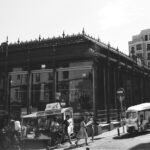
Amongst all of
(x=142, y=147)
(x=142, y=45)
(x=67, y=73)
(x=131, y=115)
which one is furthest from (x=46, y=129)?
(x=142, y=45)

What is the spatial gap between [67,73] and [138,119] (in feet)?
34.2

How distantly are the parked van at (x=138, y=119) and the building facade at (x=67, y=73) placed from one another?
282 cm

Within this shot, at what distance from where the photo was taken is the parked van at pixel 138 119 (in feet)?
73.6

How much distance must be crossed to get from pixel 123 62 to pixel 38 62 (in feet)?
32.9

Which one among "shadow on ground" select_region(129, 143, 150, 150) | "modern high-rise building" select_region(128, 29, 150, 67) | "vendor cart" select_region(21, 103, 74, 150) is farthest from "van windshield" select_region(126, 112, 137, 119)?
"modern high-rise building" select_region(128, 29, 150, 67)

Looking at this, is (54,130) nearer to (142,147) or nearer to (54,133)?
(54,133)

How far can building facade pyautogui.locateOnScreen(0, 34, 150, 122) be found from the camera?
26.8 meters

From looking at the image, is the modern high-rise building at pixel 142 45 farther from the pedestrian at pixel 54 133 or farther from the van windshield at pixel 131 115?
the pedestrian at pixel 54 133

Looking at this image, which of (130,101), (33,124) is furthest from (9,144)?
(130,101)

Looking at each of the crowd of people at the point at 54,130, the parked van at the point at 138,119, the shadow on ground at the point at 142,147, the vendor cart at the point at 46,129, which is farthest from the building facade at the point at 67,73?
the shadow on ground at the point at 142,147

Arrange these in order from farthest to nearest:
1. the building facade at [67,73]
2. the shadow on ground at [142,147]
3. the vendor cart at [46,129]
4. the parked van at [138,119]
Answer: the building facade at [67,73] < the parked van at [138,119] < the vendor cart at [46,129] < the shadow on ground at [142,147]

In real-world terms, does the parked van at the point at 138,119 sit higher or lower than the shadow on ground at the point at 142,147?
higher

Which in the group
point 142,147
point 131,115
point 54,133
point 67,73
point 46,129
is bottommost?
point 142,147

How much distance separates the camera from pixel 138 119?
22766 mm
